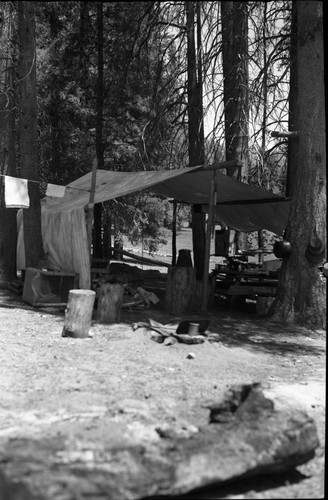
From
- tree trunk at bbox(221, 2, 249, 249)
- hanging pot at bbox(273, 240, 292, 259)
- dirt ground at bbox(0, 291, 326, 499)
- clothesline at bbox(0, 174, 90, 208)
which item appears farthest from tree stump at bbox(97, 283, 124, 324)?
tree trunk at bbox(221, 2, 249, 249)

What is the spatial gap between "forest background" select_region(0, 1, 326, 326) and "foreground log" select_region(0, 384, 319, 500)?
5.88 metres

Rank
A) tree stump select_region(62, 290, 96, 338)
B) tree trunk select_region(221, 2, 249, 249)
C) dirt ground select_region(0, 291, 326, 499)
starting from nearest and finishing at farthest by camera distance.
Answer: dirt ground select_region(0, 291, 326, 499) → tree stump select_region(62, 290, 96, 338) → tree trunk select_region(221, 2, 249, 249)

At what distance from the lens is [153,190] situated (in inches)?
572

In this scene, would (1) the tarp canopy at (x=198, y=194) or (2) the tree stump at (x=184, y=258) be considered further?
(2) the tree stump at (x=184, y=258)

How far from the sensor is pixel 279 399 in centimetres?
561

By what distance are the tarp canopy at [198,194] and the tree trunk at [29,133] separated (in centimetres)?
A: 54

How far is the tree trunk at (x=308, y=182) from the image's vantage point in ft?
32.0

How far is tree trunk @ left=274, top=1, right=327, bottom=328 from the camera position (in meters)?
9.74

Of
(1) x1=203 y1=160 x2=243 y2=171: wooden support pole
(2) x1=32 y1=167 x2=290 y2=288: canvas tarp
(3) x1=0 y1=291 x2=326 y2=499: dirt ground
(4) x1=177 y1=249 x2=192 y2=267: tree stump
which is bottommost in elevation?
(3) x1=0 y1=291 x2=326 y2=499: dirt ground

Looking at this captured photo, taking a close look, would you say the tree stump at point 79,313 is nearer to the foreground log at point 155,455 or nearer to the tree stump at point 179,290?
the tree stump at point 179,290

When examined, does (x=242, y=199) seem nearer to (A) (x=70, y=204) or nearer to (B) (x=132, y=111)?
(A) (x=70, y=204)

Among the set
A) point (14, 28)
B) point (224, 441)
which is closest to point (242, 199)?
point (14, 28)

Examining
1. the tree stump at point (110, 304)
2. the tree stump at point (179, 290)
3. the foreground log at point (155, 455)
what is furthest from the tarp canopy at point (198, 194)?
the foreground log at point (155, 455)

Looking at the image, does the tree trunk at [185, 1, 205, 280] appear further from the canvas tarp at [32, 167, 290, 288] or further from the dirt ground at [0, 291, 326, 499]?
the dirt ground at [0, 291, 326, 499]
